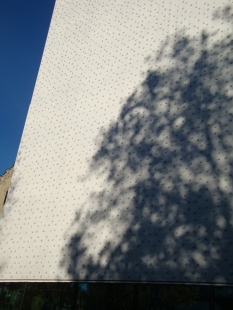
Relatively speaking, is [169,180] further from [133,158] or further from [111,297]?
[111,297]

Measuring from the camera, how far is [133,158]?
19.7 ft

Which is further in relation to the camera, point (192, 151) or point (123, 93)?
point (123, 93)

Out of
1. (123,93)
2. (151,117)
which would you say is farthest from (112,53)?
(151,117)

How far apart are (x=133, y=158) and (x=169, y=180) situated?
3.22 ft

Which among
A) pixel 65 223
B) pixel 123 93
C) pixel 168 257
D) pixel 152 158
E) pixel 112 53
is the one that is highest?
pixel 112 53

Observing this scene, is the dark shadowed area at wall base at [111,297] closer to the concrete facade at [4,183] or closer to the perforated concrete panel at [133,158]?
the perforated concrete panel at [133,158]

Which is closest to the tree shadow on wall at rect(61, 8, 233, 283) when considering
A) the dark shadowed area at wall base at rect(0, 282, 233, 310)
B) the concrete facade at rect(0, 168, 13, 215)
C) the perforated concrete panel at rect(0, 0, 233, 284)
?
the perforated concrete panel at rect(0, 0, 233, 284)

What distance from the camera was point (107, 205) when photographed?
5.78m

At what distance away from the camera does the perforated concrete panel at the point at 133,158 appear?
4.81 metres

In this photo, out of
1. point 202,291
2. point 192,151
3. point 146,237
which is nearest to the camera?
point 202,291

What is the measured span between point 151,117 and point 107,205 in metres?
2.02

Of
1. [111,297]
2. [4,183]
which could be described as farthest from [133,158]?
[4,183]

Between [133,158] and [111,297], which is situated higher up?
[133,158]

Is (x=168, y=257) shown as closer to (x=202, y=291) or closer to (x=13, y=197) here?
(x=202, y=291)
